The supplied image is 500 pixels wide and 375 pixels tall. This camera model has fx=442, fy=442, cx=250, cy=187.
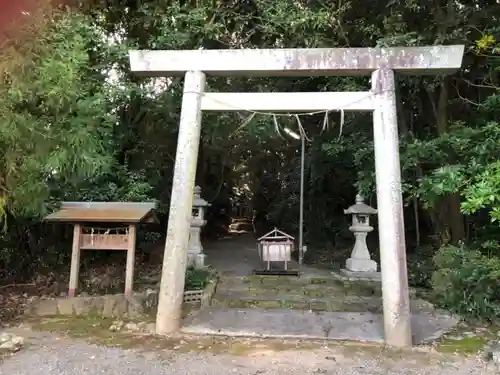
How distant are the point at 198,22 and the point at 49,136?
3341 millimetres

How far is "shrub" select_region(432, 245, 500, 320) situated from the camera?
5863 millimetres

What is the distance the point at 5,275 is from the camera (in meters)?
7.60

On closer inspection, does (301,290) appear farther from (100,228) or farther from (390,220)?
(100,228)

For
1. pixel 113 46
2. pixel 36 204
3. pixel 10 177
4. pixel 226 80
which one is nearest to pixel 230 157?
pixel 226 80

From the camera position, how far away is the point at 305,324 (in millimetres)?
5590

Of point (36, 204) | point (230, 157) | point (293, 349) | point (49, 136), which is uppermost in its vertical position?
point (230, 157)

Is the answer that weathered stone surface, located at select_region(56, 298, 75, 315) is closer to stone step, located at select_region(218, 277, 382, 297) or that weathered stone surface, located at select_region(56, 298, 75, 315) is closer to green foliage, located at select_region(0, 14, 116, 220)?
green foliage, located at select_region(0, 14, 116, 220)

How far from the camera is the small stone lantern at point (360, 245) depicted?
847cm

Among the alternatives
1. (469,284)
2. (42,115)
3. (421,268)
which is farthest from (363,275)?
(42,115)

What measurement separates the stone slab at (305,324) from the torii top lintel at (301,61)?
10.3ft

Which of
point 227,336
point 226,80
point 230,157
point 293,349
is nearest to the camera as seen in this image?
point 293,349

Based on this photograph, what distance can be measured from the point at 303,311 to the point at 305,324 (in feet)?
2.01

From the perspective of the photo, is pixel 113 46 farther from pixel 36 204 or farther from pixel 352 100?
pixel 352 100

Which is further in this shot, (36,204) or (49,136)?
(36,204)
